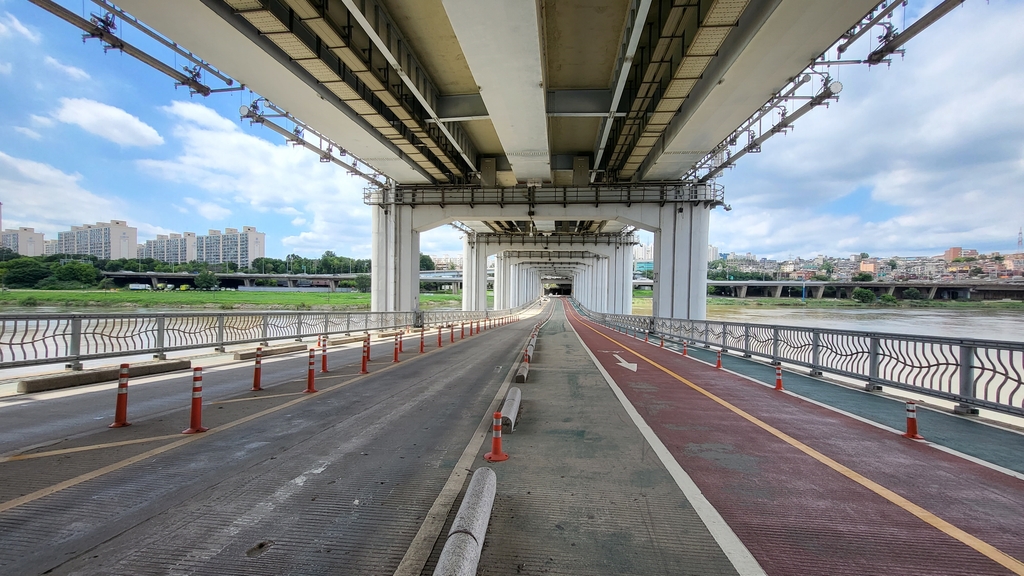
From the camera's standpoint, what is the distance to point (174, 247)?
5595 inches

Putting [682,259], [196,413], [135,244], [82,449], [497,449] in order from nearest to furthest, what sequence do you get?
[497,449] → [82,449] → [196,413] → [682,259] → [135,244]

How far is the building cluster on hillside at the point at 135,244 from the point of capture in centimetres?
8625

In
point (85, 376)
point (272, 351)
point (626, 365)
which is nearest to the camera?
point (85, 376)

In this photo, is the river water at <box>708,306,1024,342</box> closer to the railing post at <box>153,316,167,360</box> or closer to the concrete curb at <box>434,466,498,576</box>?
the concrete curb at <box>434,466,498,576</box>

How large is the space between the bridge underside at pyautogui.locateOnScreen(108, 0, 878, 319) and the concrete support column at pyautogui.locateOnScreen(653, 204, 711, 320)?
8 centimetres

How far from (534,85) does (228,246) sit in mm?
171124

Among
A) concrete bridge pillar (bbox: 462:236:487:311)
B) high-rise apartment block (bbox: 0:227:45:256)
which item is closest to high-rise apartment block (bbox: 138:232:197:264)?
high-rise apartment block (bbox: 0:227:45:256)

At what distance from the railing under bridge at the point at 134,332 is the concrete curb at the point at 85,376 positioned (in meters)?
0.64

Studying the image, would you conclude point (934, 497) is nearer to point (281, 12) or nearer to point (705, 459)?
point (705, 459)

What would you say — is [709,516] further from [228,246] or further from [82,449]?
[228,246]

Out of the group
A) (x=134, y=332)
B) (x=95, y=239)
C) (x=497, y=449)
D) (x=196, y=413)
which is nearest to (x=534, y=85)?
(x=497, y=449)

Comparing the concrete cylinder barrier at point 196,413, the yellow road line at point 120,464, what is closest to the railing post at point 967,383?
the yellow road line at point 120,464

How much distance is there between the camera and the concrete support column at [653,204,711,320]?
2511cm

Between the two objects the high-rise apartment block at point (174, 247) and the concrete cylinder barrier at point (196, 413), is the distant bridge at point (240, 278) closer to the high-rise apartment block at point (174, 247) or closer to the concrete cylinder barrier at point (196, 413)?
the high-rise apartment block at point (174, 247)
